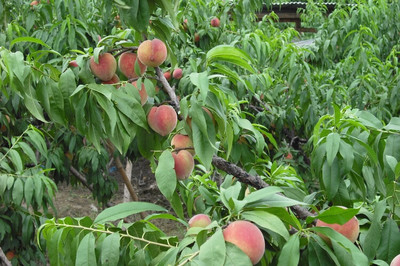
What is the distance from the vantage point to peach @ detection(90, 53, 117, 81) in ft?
3.15

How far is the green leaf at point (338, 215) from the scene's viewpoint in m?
0.62

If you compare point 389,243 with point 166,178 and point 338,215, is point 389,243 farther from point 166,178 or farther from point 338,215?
point 166,178

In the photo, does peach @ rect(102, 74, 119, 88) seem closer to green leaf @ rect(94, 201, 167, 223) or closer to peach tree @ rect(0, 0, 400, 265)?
peach tree @ rect(0, 0, 400, 265)

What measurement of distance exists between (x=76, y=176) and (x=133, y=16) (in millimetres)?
2549

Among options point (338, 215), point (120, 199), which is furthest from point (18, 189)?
point (120, 199)

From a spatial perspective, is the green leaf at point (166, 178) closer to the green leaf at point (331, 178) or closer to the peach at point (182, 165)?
the peach at point (182, 165)

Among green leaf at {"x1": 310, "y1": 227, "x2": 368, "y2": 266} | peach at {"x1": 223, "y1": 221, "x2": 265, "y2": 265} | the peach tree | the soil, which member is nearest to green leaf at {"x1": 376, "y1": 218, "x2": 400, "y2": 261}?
the peach tree

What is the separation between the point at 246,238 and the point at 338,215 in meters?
0.13

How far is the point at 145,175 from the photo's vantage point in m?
5.83

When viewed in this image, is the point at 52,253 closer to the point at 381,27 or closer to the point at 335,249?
the point at 335,249

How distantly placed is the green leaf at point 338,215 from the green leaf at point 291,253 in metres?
0.05

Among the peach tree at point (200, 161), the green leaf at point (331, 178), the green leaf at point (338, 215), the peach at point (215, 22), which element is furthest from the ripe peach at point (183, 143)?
the peach at point (215, 22)

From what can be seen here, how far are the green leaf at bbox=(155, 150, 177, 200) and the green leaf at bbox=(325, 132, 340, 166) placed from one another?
26 cm

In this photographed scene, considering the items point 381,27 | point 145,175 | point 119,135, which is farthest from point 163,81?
point 145,175
